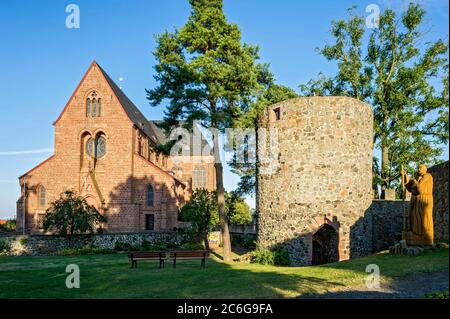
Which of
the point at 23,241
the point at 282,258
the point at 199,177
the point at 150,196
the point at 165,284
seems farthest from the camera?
the point at 199,177

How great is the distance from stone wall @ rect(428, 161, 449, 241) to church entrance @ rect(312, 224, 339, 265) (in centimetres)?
408

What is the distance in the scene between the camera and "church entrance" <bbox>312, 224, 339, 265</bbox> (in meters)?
17.7

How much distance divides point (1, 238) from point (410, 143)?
1144 inches

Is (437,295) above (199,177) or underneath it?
underneath

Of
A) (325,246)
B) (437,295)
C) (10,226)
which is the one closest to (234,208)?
(325,246)

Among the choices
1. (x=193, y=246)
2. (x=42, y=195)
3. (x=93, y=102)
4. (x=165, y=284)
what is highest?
(x=93, y=102)

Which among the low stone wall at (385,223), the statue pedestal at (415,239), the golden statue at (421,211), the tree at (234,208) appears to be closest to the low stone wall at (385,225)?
the low stone wall at (385,223)

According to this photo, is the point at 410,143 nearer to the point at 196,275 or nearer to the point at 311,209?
the point at 311,209

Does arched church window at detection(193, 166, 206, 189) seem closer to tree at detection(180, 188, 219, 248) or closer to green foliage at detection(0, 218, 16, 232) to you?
tree at detection(180, 188, 219, 248)

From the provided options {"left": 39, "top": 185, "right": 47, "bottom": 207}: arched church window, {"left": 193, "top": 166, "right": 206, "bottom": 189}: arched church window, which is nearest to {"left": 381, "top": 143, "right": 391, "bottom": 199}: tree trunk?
{"left": 39, "top": 185, "right": 47, "bottom": 207}: arched church window

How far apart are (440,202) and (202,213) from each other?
1969cm

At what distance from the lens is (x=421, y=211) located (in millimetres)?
13172

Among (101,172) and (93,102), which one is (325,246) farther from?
(93,102)
